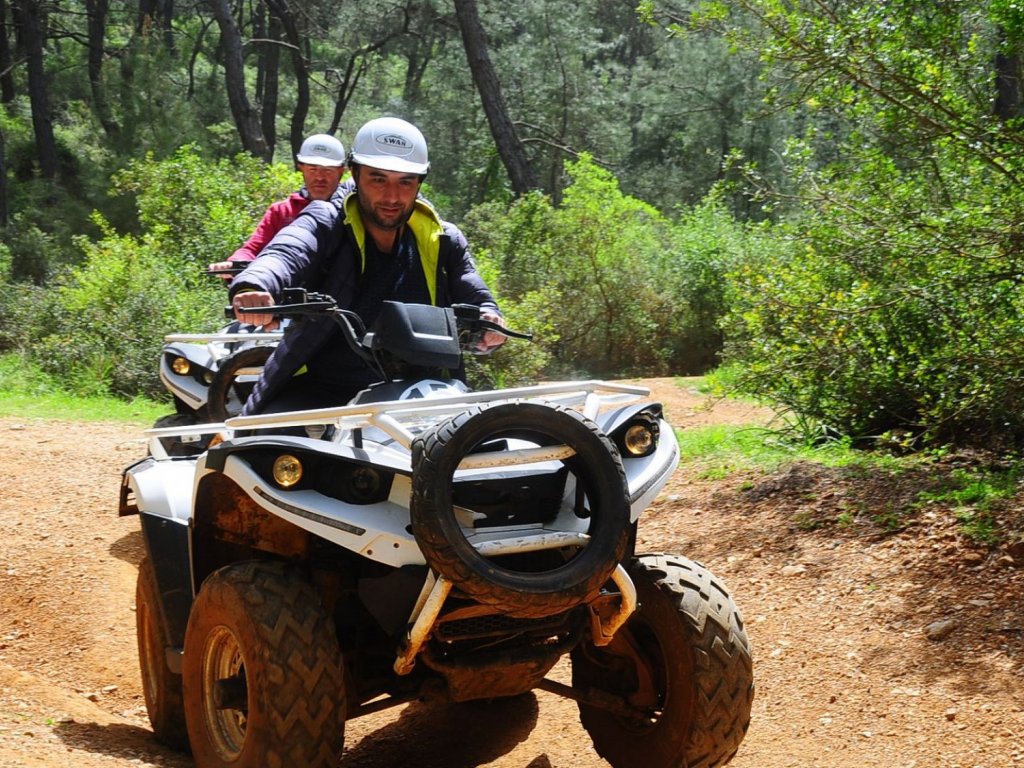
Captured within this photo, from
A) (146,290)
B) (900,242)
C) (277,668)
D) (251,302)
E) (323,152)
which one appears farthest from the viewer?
(146,290)

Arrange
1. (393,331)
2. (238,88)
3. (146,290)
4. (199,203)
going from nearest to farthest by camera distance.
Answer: (393,331) < (146,290) < (199,203) < (238,88)

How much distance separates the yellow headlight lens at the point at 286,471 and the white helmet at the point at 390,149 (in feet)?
4.60

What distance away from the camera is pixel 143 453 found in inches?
369

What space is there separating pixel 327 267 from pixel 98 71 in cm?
2481

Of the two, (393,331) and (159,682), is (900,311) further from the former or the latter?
(159,682)

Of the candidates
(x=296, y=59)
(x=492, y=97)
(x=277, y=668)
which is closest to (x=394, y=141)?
(x=277, y=668)

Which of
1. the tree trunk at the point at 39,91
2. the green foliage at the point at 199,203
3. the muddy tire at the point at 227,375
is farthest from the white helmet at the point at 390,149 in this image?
the tree trunk at the point at 39,91

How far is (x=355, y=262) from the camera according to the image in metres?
4.46

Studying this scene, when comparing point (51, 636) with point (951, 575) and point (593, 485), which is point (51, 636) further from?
point (951, 575)

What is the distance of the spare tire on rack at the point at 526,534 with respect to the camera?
3.04m

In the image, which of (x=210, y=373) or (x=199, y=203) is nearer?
(x=210, y=373)

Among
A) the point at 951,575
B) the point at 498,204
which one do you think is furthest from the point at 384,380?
the point at 498,204

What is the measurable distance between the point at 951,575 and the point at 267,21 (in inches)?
1305

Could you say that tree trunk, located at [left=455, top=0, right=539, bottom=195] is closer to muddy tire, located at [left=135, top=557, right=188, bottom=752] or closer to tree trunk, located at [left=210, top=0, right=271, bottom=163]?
tree trunk, located at [left=210, top=0, right=271, bottom=163]
